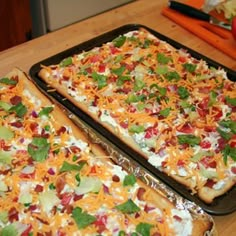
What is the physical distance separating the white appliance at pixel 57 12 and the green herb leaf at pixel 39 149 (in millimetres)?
1313

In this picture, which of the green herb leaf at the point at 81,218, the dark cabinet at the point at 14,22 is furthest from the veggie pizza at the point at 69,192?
the dark cabinet at the point at 14,22

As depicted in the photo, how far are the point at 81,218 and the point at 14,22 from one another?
5.30ft

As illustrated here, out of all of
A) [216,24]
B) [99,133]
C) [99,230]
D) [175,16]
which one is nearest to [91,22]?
[175,16]

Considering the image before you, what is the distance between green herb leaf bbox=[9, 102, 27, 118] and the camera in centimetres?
135

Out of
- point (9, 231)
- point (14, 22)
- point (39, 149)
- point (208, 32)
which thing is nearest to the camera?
point (9, 231)

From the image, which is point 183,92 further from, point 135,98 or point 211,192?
point 211,192

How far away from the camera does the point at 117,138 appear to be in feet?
4.28

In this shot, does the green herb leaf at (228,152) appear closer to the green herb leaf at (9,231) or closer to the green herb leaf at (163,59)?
the green herb leaf at (163,59)

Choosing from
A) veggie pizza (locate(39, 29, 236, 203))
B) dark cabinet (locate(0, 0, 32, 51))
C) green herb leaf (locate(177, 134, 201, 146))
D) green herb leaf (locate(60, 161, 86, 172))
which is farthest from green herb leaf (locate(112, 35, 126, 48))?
dark cabinet (locate(0, 0, 32, 51))

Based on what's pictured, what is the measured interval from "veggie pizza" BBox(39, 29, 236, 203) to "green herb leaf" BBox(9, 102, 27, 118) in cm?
17

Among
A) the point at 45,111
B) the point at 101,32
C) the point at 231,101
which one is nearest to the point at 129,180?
the point at 45,111

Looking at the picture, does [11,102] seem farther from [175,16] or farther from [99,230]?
[175,16]

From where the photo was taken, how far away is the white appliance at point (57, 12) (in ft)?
7.84

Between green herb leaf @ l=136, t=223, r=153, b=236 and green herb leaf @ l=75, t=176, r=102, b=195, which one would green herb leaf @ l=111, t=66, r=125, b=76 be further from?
green herb leaf @ l=136, t=223, r=153, b=236
